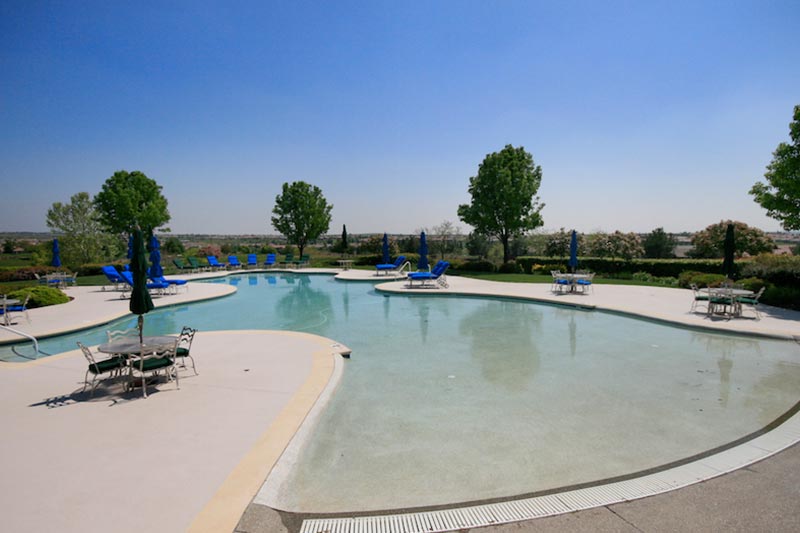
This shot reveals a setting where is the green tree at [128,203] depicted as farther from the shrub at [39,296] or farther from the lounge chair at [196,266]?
the shrub at [39,296]

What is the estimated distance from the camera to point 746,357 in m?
7.27

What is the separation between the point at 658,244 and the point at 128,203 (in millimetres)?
46762

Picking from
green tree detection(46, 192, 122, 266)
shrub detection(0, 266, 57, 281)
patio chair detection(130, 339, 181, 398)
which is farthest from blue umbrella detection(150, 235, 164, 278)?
green tree detection(46, 192, 122, 266)

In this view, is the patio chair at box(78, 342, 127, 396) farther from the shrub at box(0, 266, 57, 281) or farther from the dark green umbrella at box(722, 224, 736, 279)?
the shrub at box(0, 266, 57, 281)

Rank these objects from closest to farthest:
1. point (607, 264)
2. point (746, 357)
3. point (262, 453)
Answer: point (262, 453), point (746, 357), point (607, 264)

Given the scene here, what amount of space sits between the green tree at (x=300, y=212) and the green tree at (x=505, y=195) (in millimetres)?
13273

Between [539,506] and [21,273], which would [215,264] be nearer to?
[21,273]

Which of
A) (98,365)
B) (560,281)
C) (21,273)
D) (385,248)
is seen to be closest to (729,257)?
(560,281)

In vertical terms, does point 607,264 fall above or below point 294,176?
below

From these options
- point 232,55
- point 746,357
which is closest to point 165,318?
point 232,55

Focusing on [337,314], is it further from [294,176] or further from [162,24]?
[294,176]

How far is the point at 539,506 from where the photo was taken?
3.02 meters

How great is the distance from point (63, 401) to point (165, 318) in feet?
24.6

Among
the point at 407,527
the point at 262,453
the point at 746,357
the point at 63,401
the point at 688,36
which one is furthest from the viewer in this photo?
the point at 688,36
